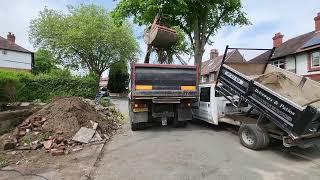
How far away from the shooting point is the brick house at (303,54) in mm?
25605

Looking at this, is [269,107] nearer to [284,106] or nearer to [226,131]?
[284,106]

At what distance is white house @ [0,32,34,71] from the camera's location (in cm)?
4284

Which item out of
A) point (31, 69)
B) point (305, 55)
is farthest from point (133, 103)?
point (31, 69)

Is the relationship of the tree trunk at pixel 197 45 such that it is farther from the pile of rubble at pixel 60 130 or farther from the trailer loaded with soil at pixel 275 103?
the pile of rubble at pixel 60 130

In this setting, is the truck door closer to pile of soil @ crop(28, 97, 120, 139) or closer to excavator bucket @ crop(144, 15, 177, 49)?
excavator bucket @ crop(144, 15, 177, 49)

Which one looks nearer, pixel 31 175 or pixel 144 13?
pixel 31 175

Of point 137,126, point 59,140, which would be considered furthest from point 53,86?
point 59,140

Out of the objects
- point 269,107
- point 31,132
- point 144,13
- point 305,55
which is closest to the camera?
point 269,107

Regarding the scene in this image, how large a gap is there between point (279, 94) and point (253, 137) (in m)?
1.43

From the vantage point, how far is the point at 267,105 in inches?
325

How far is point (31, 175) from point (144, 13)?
16218 millimetres

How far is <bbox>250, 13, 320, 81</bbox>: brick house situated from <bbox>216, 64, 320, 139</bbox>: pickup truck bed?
56.3ft

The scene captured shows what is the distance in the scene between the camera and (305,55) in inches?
1061

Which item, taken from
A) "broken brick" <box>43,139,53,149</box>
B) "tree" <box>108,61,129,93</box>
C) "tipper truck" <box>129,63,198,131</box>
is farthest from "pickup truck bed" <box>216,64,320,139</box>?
"tree" <box>108,61,129,93</box>
